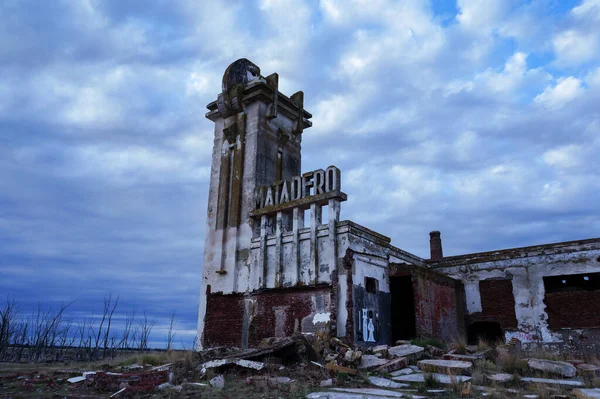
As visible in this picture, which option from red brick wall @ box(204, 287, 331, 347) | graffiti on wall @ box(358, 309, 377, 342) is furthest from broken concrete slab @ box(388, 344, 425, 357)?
red brick wall @ box(204, 287, 331, 347)

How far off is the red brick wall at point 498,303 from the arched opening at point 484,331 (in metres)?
0.43

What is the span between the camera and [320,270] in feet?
53.0

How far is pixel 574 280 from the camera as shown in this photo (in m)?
20.6

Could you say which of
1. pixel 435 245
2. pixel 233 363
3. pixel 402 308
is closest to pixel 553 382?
pixel 233 363

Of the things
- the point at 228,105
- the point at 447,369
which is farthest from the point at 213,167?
the point at 447,369

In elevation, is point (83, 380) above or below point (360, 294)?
below

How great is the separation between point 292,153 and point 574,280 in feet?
46.9

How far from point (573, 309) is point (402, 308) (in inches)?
274

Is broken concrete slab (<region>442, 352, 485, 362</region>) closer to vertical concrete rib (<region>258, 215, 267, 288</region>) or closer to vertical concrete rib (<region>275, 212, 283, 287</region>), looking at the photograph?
vertical concrete rib (<region>275, 212, 283, 287</region>)

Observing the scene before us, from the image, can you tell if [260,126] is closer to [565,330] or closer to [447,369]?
[447,369]

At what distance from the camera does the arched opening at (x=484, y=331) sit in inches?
826

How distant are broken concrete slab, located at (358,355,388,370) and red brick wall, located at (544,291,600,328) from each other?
10.9 metres

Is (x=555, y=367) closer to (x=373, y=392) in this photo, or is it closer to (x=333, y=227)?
(x=373, y=392)

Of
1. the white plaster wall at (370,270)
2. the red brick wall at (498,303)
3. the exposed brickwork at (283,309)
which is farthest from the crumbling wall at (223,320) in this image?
the red brick wall at (498,303)
